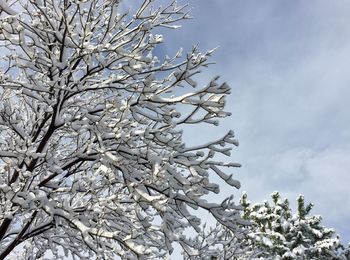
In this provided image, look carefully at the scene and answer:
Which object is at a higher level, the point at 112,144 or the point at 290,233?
the point at 290,233

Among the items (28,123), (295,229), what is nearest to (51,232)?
(28,123)

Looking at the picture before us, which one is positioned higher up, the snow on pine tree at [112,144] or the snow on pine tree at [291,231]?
the snow on pine tree at [291,231]

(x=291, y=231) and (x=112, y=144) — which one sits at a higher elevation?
(x=291, y=231)

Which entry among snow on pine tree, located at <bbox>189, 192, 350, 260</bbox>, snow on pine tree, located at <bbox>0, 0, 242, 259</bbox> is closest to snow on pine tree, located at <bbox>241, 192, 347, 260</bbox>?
snow on pine tree, located at <bbox>189, 192, 350, 260</bbox>

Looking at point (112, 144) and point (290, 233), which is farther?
point (290, 233)

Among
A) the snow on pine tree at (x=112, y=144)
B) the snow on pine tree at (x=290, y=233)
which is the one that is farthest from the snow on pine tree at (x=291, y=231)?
the snow on pine tree at (x=112, y=144)

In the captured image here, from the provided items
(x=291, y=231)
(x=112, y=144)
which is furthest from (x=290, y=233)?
(x=112, y=144)

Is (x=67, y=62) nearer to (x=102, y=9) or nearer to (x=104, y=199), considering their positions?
(x=102, y=9)

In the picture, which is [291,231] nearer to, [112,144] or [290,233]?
[290,233]

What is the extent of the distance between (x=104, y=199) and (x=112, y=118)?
1157 mm

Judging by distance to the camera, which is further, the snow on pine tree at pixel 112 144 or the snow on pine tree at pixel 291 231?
the snow on pine tree at pixel 291 231

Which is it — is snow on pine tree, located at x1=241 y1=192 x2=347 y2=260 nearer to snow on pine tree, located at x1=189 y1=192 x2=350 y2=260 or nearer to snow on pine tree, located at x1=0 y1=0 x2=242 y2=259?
snow on pine tree, located at x1=189 y1=192 x2=350 y2=260

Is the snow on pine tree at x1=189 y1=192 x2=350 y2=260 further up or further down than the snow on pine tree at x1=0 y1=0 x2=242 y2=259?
further up

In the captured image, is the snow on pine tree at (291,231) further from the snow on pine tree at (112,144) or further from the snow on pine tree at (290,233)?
the snow on pine tree at (112,144)
